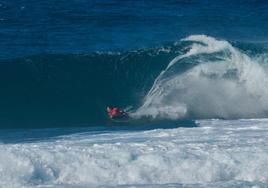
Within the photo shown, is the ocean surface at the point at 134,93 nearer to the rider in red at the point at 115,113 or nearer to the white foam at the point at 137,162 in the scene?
the white foam at the point at 137,162

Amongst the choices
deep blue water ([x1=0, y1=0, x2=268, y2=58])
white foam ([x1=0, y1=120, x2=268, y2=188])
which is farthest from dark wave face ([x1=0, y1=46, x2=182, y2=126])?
white foam ([x1=0, y1=120, x2=268, y2=188])

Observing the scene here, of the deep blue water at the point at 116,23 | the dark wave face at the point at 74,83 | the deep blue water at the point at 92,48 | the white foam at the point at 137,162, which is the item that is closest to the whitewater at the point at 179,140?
the white foam at the point at 137,162

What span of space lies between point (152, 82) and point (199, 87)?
4.31 feet

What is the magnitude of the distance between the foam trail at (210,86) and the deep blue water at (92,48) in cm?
23

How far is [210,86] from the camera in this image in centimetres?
1948

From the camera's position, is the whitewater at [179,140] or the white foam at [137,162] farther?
the whitewater at [179,140]

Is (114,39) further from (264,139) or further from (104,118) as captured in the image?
(264,139)

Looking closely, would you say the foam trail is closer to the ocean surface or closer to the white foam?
the ocean surface

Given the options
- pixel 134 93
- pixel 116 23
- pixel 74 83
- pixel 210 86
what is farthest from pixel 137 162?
pixel 116 23

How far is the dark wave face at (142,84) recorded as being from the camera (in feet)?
60.0

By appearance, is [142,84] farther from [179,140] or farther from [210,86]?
[179,140]

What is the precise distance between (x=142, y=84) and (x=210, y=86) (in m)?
1.79

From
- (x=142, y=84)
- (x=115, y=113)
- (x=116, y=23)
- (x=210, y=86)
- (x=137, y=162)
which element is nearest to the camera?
(x=137, y=162)

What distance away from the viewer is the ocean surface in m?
12.7
